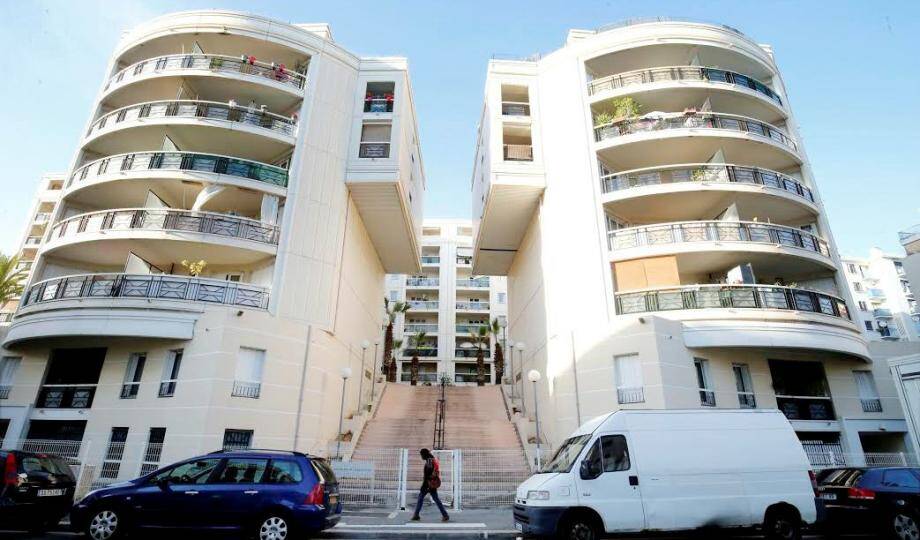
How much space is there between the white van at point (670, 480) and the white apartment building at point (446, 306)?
37.3 m

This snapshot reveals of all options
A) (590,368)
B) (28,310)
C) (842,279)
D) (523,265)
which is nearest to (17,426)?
(28,310)

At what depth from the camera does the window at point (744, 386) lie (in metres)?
16.8

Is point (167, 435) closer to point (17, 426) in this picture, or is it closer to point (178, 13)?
point (17, 426)

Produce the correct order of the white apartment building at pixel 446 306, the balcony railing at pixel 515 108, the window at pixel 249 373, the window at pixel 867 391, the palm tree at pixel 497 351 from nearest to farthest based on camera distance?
1. the window at pixel 249 373
2. the window at pixel 867 391
3. the balcony railing at pixel 515 108
4. the palm tree at pixel 497 351
5. the white apartment building at pixel 446 306

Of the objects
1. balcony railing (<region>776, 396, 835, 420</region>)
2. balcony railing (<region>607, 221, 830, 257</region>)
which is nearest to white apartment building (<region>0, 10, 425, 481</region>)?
balcony railing (<region>607, 221, 830, 257</region>)

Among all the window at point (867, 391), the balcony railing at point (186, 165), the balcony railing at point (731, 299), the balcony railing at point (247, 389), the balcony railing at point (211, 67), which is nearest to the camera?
the balcony railing at point (247, 389)

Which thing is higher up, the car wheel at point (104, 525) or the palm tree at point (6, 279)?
the palm tree at point (6, 279)

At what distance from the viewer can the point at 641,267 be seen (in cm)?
1789

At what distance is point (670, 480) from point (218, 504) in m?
7.80

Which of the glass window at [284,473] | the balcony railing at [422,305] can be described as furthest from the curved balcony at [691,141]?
the balcony railing at [422,305]

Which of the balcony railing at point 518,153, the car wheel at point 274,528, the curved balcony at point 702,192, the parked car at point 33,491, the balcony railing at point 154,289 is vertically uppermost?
the balcony railing at point 518,153

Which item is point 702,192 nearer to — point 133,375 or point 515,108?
point 515,108

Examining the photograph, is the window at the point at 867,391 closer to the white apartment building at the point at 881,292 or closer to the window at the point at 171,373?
the window at the point at 171,373

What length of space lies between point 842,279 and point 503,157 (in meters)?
15.2
